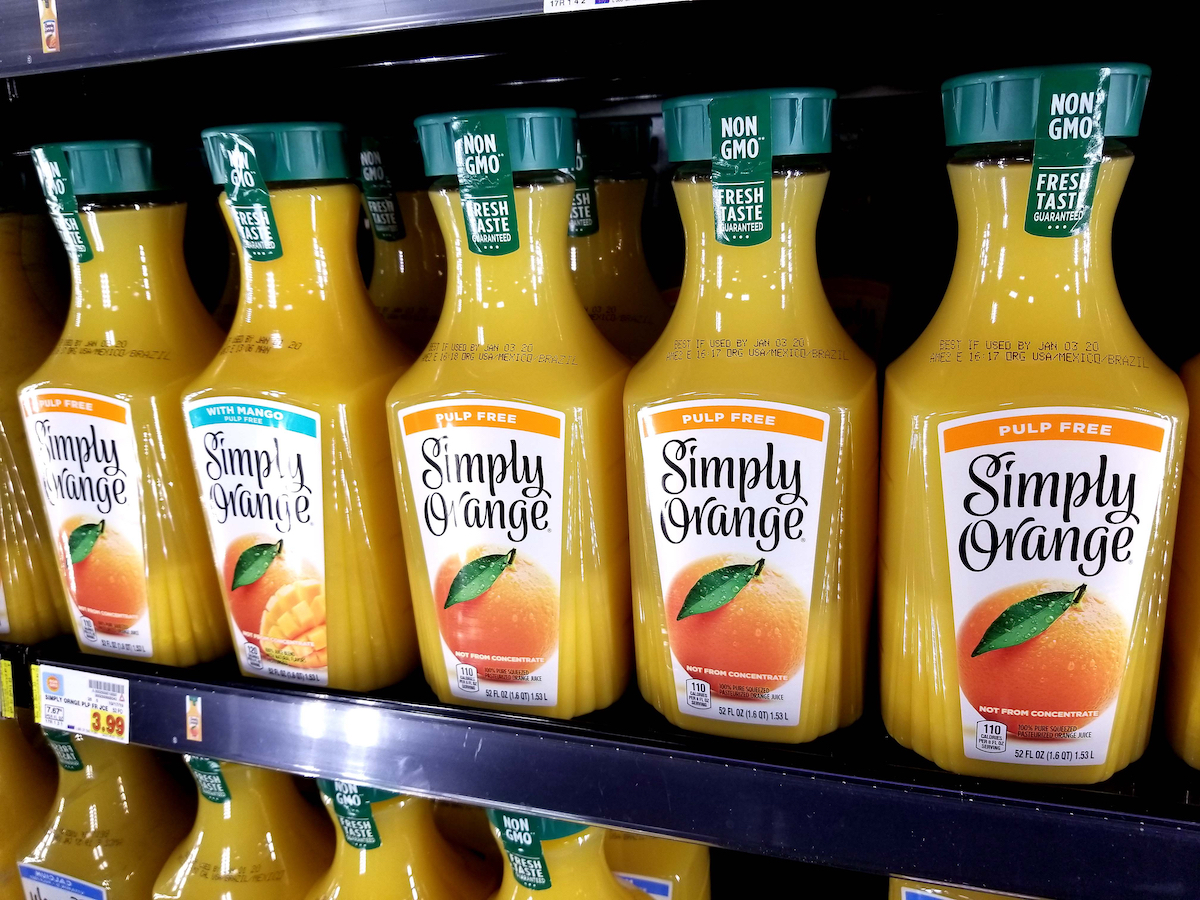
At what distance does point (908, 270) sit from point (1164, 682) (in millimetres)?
533

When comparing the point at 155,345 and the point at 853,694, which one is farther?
the point at 155,345

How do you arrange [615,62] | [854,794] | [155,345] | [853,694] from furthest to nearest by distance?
1. [615,62]
2. [155,345]
3. [853,694]
4. [854,794]

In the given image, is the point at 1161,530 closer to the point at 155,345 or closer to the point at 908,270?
the point at 908,270

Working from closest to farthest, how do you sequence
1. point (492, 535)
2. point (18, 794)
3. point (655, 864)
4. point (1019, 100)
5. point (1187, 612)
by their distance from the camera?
point (1019, 100) < point (1187, 612) < point (492, 535) < point (655, 864) < point (18, 794)

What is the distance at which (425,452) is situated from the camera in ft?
2.69

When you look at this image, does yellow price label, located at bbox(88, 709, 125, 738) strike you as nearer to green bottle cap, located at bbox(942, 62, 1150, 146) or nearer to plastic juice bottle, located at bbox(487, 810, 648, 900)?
plastic juice bottle, located at bbox(487, 810, 648, 900)

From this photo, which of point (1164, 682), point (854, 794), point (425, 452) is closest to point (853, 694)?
point (854, 794)

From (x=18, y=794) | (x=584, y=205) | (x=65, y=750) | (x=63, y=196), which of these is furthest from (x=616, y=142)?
(x=18, y=794)

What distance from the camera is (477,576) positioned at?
33.1 inches

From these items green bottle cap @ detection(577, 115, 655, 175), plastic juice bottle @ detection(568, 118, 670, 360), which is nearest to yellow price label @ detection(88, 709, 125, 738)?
plastic juice bottle @ detection(568, 118, 670, 360)

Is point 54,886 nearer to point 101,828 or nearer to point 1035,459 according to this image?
point 101,828

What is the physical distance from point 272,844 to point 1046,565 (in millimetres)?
989

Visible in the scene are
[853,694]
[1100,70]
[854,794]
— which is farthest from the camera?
[853,694]

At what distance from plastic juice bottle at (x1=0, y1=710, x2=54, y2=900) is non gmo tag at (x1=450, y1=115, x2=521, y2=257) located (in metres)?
1.09
